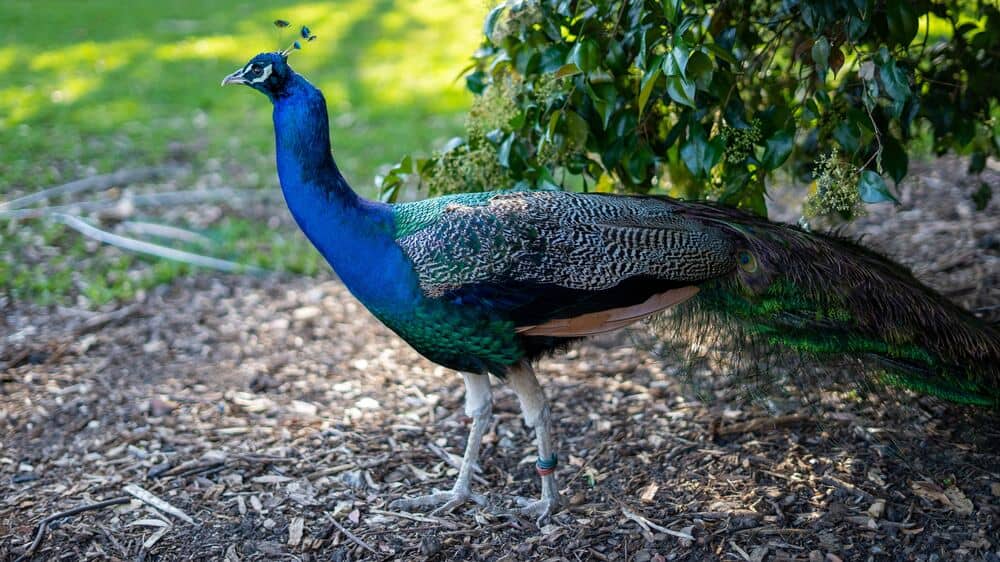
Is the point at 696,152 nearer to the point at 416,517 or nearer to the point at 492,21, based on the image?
the point at 492,21

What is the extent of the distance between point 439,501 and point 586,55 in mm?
1477

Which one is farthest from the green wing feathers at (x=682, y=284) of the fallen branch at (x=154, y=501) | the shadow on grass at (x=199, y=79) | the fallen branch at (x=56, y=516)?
the shadow on grass at (x=199, y=79)

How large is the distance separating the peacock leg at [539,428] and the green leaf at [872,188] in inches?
42.4

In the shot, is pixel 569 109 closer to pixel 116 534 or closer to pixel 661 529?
pixel 661 529

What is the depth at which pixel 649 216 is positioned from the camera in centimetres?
275

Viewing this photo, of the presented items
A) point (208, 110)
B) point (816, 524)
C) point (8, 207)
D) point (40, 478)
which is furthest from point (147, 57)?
point (816, 524)

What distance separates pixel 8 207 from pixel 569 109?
154 inches

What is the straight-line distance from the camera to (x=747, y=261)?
2723 mm

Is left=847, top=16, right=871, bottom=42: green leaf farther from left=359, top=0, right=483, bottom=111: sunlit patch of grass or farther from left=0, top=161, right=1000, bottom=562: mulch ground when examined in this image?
left=359, top=0, right=483, bottom=111: sunlit patch of grass

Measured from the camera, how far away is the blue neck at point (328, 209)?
2.62 meters

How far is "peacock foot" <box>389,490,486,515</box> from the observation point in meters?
3.00

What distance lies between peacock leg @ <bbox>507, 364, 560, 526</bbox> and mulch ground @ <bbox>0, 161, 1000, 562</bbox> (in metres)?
0.06

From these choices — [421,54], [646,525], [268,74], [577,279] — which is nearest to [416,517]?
[646,525]

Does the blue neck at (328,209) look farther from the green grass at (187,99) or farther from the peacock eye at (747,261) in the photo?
the green grass at (187,99)
